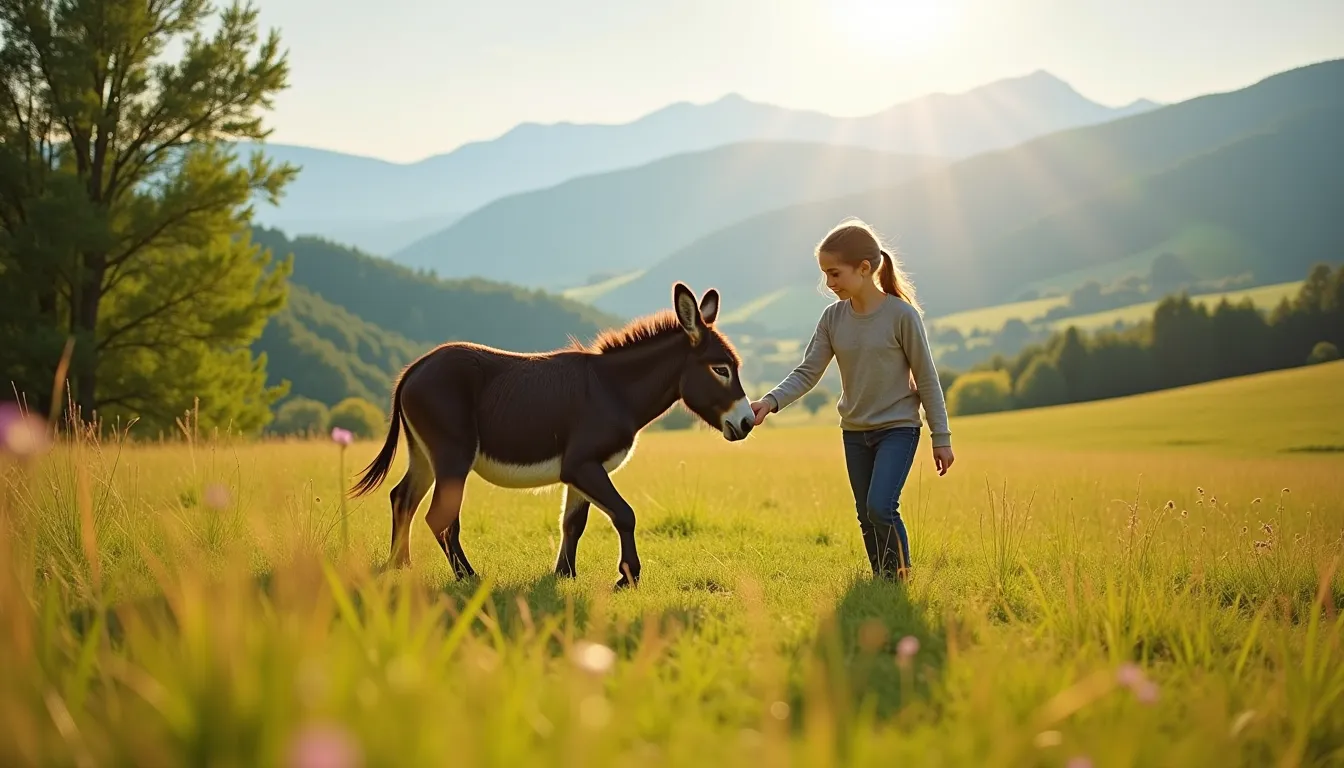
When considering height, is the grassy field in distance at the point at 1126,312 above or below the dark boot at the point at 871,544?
above

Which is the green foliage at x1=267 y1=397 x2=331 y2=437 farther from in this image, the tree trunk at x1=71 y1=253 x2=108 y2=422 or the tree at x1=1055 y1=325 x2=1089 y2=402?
the tree at x1=1055 y1=325 x2=1089 y2=402

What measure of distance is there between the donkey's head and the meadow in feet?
4.09

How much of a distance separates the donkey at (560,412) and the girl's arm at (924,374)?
1.35 meters

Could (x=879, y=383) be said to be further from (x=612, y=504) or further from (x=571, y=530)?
(x=571, y=530)

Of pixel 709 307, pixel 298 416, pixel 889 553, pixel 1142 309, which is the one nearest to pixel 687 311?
pixel 709 307

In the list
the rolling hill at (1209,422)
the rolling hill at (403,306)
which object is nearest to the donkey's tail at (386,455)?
the rolling hill at (1209,422)

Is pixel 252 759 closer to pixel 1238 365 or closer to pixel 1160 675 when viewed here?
pixel 1160 675

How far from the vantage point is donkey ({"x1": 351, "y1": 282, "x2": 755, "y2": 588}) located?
675 cm

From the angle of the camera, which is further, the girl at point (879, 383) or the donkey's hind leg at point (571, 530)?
the donkey's hind leg at point (571, 530)

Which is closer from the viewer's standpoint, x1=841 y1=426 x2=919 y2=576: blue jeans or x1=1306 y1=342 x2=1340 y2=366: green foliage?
x1=841 y1=426 x2=919 y2=576: blue jeans

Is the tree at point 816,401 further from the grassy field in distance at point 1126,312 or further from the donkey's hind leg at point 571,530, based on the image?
the donkey's hind leg at point 571,530

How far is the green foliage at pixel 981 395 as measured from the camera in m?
75.8

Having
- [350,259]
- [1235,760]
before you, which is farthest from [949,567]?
[350,259]

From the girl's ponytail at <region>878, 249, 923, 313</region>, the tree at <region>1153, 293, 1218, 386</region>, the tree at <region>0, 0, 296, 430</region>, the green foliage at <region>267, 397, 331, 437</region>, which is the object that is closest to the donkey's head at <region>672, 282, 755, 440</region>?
the girl's ponytail at <region>878, 249, 923, 313</region>
